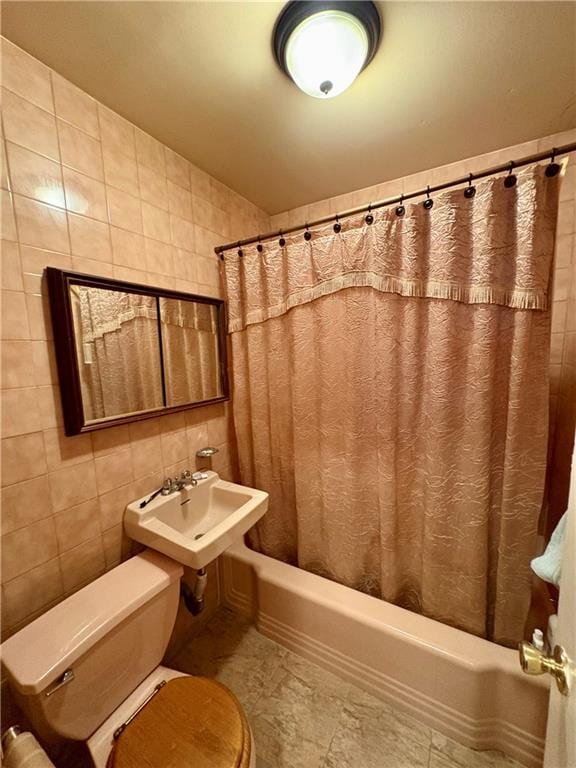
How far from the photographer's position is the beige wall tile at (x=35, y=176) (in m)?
0.87

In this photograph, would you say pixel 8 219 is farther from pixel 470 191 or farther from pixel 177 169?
pixel 470 191

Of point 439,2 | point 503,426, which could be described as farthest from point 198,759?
point 439,2

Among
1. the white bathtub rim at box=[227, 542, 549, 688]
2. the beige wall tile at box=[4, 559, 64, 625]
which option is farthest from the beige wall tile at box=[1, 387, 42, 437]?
the white bathtub rim at box=[227, 542, 549, 688]

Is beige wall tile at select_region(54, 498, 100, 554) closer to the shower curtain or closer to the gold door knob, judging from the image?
the shower curtain

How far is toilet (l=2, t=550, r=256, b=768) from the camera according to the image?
0.75m

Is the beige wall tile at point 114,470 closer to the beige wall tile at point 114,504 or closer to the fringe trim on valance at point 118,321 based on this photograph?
the beige wall tile at point 114,504

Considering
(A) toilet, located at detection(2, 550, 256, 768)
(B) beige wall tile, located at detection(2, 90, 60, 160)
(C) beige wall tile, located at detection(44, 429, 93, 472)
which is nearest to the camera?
(A) toilet, located at detection(2, 550, 256, 768)

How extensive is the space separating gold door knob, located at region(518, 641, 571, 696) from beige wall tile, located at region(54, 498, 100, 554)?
1.29 metres

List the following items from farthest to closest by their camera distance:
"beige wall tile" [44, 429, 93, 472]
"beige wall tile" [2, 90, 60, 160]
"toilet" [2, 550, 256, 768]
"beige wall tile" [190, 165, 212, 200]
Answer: "beige wall tile" [190, 165, 212, 200], "beige wall tile" [44, 429, 93, 472], "beige wall tile" [2, 90, 60, 160], "toilet" [2, 550, 256, 768]

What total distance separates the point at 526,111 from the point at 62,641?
2.47 metres

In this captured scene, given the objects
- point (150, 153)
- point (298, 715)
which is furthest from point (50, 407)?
point (298, 715)

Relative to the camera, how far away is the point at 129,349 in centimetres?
119

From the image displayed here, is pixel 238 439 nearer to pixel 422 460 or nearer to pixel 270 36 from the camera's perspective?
pixel 422 460

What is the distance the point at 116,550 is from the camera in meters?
1.16
